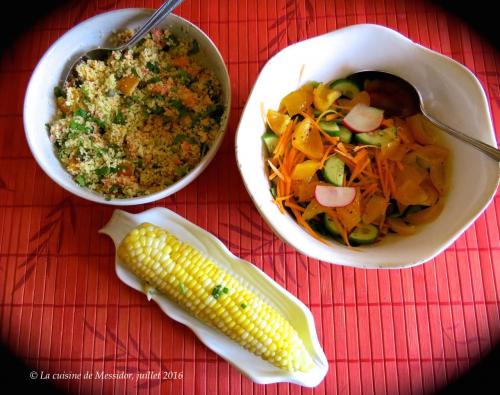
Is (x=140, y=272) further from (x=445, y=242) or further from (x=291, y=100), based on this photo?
(x=445, y=242)

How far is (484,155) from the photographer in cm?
89

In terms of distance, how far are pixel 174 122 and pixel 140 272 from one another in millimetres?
391

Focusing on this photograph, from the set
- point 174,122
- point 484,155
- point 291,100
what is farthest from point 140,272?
point 484,155

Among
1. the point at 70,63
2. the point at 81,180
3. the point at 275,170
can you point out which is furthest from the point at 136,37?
the point at 275,170

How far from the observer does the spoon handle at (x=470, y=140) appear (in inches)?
33.3

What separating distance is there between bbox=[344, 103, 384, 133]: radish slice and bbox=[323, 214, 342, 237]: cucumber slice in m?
0.23

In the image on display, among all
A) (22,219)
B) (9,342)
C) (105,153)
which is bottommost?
(9,342)

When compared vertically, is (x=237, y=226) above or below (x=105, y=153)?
below

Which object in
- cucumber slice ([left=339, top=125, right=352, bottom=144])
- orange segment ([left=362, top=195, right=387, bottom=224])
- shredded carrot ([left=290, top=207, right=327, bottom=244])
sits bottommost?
shredded carrot ([left=290, top=207, right=327, bottom=244])

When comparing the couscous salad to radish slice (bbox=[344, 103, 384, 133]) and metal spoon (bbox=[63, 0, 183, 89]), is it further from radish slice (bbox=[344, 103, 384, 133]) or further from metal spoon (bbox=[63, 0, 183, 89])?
radish slice (bbox=[344, 103, 384, 133])

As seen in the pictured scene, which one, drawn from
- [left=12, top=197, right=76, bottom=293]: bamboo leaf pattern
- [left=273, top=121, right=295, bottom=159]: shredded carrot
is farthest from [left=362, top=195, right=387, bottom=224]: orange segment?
[left=12, top=197, right=76, bottom=293]: bamboo leaf pattern

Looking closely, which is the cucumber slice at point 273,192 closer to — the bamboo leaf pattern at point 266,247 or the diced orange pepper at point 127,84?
the bamboo leaf pattern at point 266,247

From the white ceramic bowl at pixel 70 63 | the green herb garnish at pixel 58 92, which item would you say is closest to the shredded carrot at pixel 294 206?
the white ceramic bowl at pixel 70 63

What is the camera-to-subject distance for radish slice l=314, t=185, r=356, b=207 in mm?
963
